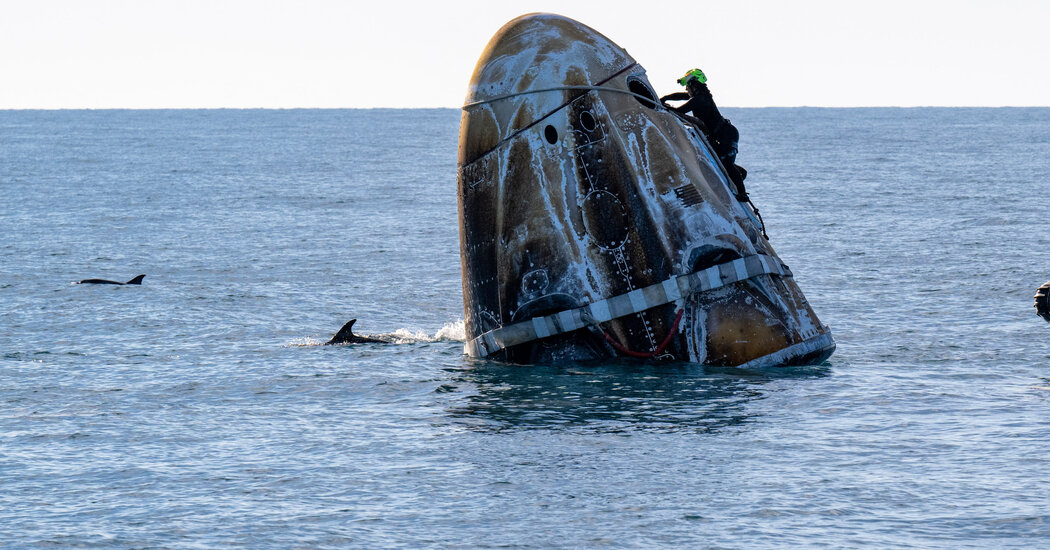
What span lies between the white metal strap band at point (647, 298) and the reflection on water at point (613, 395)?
631mm

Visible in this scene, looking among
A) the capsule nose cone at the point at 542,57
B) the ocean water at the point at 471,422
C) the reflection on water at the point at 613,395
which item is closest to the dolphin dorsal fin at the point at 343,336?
the ocean water at the point at 471,422

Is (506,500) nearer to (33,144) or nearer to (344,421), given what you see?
(344,421)

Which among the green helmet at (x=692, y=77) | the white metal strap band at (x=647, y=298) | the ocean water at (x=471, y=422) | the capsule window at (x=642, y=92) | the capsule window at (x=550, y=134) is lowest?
the ocean water at (x=471, y=422)

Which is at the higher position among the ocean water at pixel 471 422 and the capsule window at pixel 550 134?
the capsule window at pixel 550 134

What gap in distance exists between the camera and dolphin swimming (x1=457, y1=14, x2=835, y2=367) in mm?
14641

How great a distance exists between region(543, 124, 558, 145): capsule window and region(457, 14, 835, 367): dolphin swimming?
0.5 inches

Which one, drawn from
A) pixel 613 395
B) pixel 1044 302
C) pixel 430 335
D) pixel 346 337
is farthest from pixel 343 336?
pixel 1044 302

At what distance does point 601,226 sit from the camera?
1467 centimetres

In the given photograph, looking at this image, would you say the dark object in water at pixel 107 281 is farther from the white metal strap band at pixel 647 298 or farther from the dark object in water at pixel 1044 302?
the dark object in water at pixel 1044 302

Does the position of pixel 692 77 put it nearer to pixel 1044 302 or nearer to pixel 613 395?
pixel 613 395

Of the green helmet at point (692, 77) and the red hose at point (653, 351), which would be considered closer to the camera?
the red hose at point (653, 351)

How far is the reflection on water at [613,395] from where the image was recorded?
13.4 m

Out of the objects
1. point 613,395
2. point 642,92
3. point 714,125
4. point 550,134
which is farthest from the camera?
point 714,125

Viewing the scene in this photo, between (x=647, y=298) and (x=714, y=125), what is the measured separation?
304 centimetres
